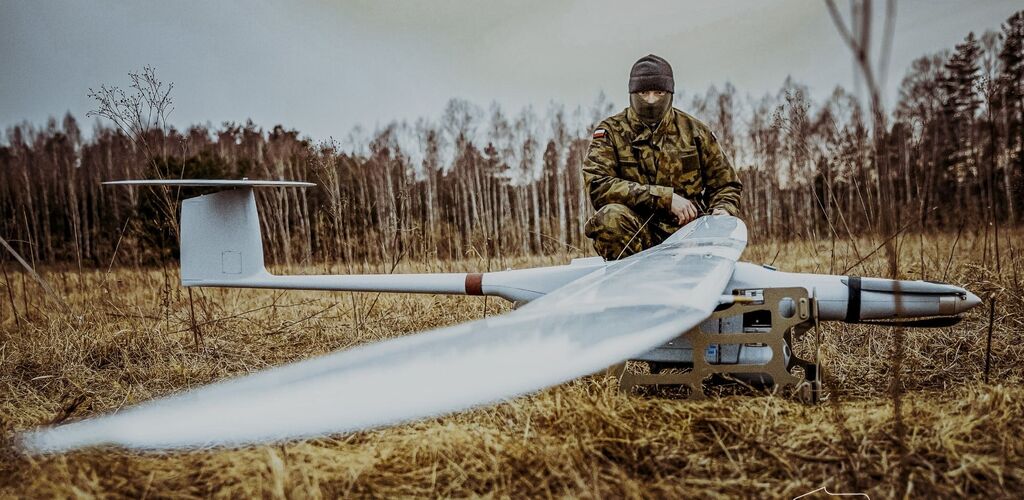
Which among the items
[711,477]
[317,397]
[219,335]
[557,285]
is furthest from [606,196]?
[219,335]

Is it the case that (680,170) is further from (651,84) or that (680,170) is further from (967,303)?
(967,303)

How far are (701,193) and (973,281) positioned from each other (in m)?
2.36

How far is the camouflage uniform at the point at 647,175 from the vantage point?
3.95 m

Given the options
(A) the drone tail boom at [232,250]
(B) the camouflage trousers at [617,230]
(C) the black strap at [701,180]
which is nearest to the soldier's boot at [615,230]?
(B) the camouflage trousers at [617,230]

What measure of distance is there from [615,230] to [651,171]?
0.60 m

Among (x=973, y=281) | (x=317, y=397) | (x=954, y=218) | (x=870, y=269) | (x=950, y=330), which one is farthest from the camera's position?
(x=954, y=218)

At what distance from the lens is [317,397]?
1.35 meters

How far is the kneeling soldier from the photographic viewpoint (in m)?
3.92

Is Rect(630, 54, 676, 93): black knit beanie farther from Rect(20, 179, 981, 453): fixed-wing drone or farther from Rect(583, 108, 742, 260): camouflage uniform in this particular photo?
Rect(20, 179, 981, 453): fixed-wing drone

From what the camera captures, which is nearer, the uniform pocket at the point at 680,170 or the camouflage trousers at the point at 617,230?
the camouflage trousers at the point at 617,230

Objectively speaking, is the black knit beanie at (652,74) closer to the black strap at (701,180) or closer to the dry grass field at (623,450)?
the black strap at (701,180)

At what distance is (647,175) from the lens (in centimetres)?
423

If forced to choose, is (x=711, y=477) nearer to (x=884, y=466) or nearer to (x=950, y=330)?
(x=884, y=466)

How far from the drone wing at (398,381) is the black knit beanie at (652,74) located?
2583mm
